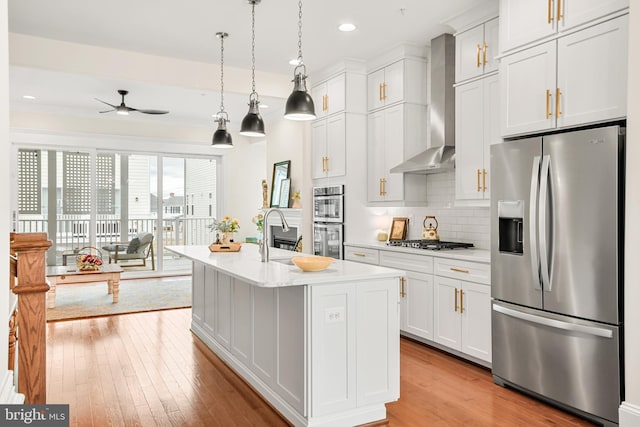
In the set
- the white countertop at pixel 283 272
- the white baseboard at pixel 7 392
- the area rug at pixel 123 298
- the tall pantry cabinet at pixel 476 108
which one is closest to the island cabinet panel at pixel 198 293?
the white countertop at pixel 283 272

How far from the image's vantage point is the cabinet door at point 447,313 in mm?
3801

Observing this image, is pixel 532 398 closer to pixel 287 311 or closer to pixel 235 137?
pixel 287 311

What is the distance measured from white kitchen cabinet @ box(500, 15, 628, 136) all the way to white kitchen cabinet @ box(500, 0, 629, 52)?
6 cm

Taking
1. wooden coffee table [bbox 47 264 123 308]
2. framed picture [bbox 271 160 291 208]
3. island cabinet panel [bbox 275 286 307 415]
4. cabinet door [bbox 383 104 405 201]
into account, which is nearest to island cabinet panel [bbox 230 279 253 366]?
island cabinet panel [bbox 275 286 307 415]

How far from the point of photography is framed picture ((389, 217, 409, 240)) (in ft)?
16.8

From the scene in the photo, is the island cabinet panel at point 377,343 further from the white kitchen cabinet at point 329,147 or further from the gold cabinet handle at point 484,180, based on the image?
the white kitchen cabinet at point 329,147

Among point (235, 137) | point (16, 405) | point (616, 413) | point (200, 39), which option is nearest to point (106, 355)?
point (16, 405)

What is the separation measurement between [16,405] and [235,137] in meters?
7.95

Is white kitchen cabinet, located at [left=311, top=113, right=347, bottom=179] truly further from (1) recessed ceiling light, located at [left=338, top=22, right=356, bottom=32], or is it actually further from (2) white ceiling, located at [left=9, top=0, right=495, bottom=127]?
(1) recessed ceiling light, located at [left=338, top=22, right=356, bottom=32]

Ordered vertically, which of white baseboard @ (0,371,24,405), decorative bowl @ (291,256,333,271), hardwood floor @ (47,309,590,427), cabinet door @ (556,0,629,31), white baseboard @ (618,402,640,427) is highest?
cabinet door @ (556,0,629,31)

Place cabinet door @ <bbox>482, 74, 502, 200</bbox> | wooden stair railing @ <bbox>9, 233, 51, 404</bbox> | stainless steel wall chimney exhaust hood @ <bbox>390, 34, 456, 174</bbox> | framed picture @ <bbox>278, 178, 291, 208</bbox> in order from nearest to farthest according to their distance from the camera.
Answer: wooden stair railing @ <bbox>9, 233, 51, 404</bbox> < cabinet door @ <bbox>482, 74, 502, 200</bbox> < stainless steel wall chimney exhaust hood @ <bbox>390, 34, 456, 174</bbox> < framed picture @ <bbox>278, 178, 291, 208</bbox>

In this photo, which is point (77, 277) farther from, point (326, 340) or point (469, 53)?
point (469, 53)

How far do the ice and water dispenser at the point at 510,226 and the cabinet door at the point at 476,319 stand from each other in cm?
44

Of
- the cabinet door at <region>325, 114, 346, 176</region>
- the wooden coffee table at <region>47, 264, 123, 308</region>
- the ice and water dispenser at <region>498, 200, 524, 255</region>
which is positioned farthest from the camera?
the wooden coffee table at <region>47, 264, 123, 308</region>
